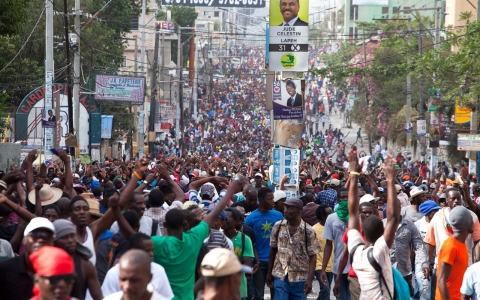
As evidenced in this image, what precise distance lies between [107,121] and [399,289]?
35.6 m

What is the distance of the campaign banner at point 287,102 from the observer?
2366 centimetres

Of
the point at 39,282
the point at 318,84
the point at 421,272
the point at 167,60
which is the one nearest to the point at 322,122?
the point at 167,60

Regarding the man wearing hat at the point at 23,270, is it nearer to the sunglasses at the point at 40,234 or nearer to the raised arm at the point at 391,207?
the sunglasses at the point at 40,234

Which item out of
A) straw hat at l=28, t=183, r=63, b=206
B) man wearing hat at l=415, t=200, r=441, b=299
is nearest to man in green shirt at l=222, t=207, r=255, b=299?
straw hat at l=28, t=183, r=63, b=206

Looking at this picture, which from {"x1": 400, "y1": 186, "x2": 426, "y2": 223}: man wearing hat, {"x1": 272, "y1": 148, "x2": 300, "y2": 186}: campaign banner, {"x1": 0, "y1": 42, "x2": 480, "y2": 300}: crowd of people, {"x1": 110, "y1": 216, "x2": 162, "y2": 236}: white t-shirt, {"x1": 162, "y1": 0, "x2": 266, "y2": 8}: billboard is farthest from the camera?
{"x1": 162, "y1": 0, "x2": 266, "y2": 8}: billboard

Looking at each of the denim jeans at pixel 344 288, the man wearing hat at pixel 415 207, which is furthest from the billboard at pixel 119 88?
the denim jeans at pixel 344 288

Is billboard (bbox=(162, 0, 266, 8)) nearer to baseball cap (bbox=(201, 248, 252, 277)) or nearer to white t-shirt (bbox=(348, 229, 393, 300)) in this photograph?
white t-shirt (bbox=(348, 229, 393, 300))

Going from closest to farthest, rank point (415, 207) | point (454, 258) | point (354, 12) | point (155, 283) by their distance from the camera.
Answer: point (155, 283), point (454, 258), point (415, 207), point (354, 12)

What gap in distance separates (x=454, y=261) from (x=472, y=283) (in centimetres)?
74

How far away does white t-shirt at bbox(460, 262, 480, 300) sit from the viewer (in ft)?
23.9

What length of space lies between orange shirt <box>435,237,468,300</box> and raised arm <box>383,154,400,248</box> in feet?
3.30

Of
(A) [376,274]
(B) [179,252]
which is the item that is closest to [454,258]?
(A) [376,274]

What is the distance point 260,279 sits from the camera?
11.3 meters

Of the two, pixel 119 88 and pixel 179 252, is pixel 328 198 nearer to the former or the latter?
pixel 179 252
